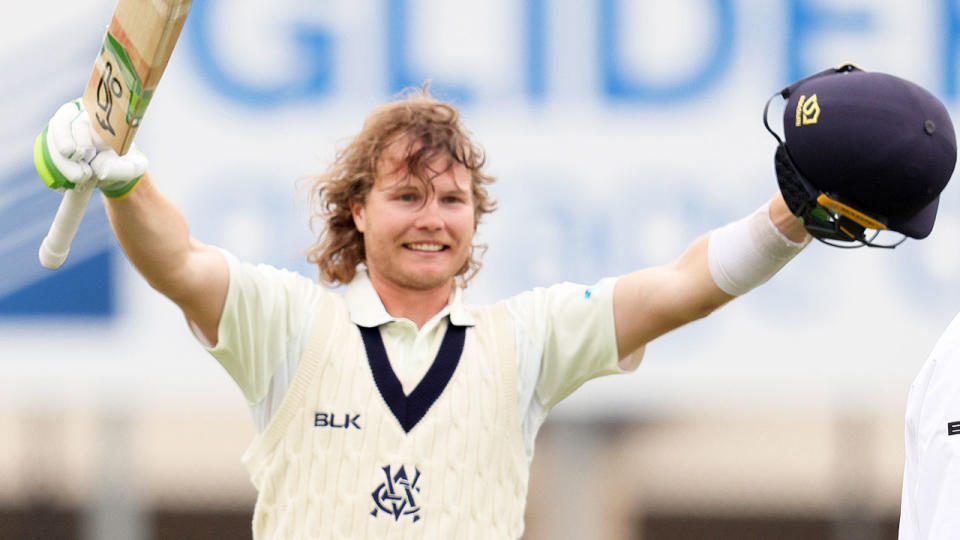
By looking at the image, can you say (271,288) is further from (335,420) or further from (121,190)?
(121,190)

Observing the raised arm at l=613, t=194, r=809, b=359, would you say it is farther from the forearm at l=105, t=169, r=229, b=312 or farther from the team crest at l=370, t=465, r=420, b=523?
the forearm at l=105, t=169, r=229, b=312

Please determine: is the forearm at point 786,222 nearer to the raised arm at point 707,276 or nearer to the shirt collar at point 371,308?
the raised arm at point 707,276

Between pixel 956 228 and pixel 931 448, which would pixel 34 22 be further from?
pixel 931 448

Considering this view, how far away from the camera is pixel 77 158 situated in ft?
7.59

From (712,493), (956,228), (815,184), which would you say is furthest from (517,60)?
(815,184)

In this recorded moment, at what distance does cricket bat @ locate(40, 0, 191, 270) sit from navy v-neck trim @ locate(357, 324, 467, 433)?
66cm

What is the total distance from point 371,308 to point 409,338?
99 millimetres

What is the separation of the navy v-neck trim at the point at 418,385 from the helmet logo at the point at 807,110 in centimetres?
83

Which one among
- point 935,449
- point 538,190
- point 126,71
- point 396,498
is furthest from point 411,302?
point 538,190

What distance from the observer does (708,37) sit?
5.02 metres

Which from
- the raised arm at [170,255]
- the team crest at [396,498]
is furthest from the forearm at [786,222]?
the raised arm at [170,255]

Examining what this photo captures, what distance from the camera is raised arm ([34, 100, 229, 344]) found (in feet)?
7.61

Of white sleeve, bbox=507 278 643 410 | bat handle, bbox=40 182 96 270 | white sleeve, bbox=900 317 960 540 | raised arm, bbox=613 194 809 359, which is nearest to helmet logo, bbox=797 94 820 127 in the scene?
raised arm, bbox=613 194 809 359

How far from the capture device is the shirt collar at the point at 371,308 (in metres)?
2.88
